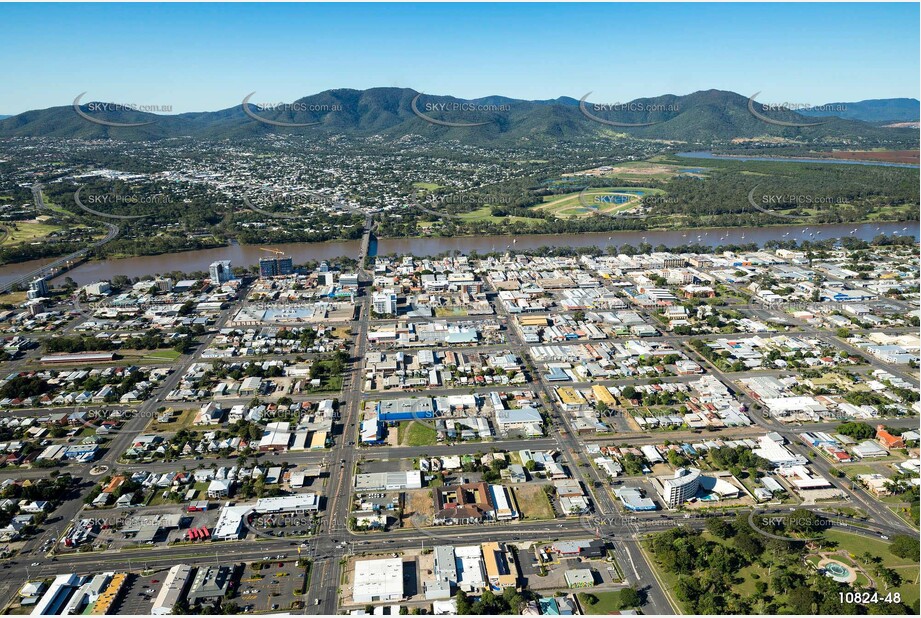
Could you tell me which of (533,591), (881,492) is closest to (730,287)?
(881,492)

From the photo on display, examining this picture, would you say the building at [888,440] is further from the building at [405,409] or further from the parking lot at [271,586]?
the parking lot at [271,586]

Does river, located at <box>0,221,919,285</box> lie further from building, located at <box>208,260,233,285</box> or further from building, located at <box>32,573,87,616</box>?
building, located at <box>32,573,87,616</box>

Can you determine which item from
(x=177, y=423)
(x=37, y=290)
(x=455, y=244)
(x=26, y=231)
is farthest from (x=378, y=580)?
(x=26, y=231)

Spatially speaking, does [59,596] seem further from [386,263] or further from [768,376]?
[386,263]

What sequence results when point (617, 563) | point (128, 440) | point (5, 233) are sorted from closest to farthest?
point (617, 563), point (128, 440), point (5, 233)

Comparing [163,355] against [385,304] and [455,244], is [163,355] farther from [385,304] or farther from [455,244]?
[455,244]

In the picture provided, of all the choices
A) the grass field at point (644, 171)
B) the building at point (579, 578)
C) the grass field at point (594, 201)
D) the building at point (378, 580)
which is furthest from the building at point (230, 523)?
the grass field at point (644, 171)

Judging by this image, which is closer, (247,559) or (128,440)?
(247,559)
